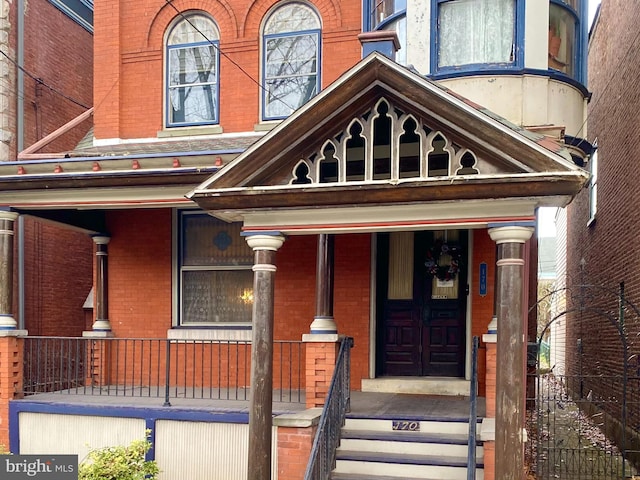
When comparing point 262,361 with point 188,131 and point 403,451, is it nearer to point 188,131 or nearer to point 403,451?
point 403,451

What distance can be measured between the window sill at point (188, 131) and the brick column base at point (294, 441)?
191 inches

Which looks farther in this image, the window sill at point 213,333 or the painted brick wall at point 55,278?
the painted brick wall at point 55,278

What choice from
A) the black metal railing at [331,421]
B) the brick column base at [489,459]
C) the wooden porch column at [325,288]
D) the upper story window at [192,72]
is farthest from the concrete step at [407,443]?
the upper story window at [192,72]

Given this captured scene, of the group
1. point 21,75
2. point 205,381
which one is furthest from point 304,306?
point 21,75

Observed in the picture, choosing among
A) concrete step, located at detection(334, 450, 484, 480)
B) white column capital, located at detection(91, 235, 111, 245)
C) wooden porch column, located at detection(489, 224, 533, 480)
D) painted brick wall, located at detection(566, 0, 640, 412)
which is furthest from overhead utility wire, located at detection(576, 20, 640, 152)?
white column capital, located at detection(91, 235, 111, 245)

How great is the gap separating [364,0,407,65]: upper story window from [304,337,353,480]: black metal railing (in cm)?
402

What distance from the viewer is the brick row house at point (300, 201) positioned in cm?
645

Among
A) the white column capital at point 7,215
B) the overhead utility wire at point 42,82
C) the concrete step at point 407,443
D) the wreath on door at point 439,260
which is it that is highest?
the overhead utility wire at point 42,82

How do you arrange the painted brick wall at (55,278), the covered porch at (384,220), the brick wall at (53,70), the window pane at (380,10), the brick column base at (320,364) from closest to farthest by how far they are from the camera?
the covered porch at (384,220), the brick column base at (320,364), the window pane at (380,10), the painted brick wall at (55,278), the brick wall at (53,70)

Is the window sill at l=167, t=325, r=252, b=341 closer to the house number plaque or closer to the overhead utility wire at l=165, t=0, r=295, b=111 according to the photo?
the house number plaque

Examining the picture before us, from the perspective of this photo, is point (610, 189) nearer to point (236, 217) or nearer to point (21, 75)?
point (236, 217)

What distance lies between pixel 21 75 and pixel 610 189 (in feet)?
37.7

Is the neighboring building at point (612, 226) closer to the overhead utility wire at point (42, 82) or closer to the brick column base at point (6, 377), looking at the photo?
the brick column base at point (6, 377)

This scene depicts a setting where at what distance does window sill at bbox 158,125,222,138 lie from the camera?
10.7 meters
